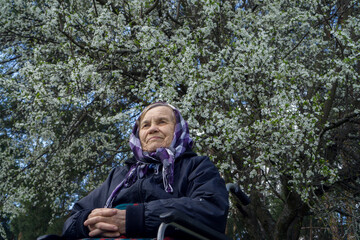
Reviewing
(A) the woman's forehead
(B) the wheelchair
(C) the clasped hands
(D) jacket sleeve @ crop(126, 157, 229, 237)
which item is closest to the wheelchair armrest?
(B) the wheelchair

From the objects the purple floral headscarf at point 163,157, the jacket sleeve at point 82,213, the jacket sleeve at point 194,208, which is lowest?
the jacket sleeve at point 82,213

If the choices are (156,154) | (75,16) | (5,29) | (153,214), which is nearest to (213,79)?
(75,16)

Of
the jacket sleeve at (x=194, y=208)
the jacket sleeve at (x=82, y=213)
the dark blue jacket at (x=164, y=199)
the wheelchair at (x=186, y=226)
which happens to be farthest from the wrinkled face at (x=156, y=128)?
the wheelchair at (x=186, y=226)

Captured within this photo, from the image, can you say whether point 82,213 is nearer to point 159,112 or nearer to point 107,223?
point 107,223

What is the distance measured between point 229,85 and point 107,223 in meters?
3.88

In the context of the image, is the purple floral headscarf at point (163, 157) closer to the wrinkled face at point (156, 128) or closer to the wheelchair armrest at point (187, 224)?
the wrinkled face at point (156, 128)

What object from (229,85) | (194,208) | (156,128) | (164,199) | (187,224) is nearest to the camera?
(187,224)

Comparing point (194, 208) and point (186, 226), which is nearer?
point (186, 226)

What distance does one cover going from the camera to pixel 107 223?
6.20ft

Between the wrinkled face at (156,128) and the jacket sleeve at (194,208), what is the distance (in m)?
0.48

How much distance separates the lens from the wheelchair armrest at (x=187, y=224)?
5.06 feet

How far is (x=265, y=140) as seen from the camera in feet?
16.9

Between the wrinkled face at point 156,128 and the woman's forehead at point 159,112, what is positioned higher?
the woman's forehead at point 159,112

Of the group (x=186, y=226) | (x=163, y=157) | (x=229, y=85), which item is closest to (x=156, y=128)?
(x=163, y=157)
